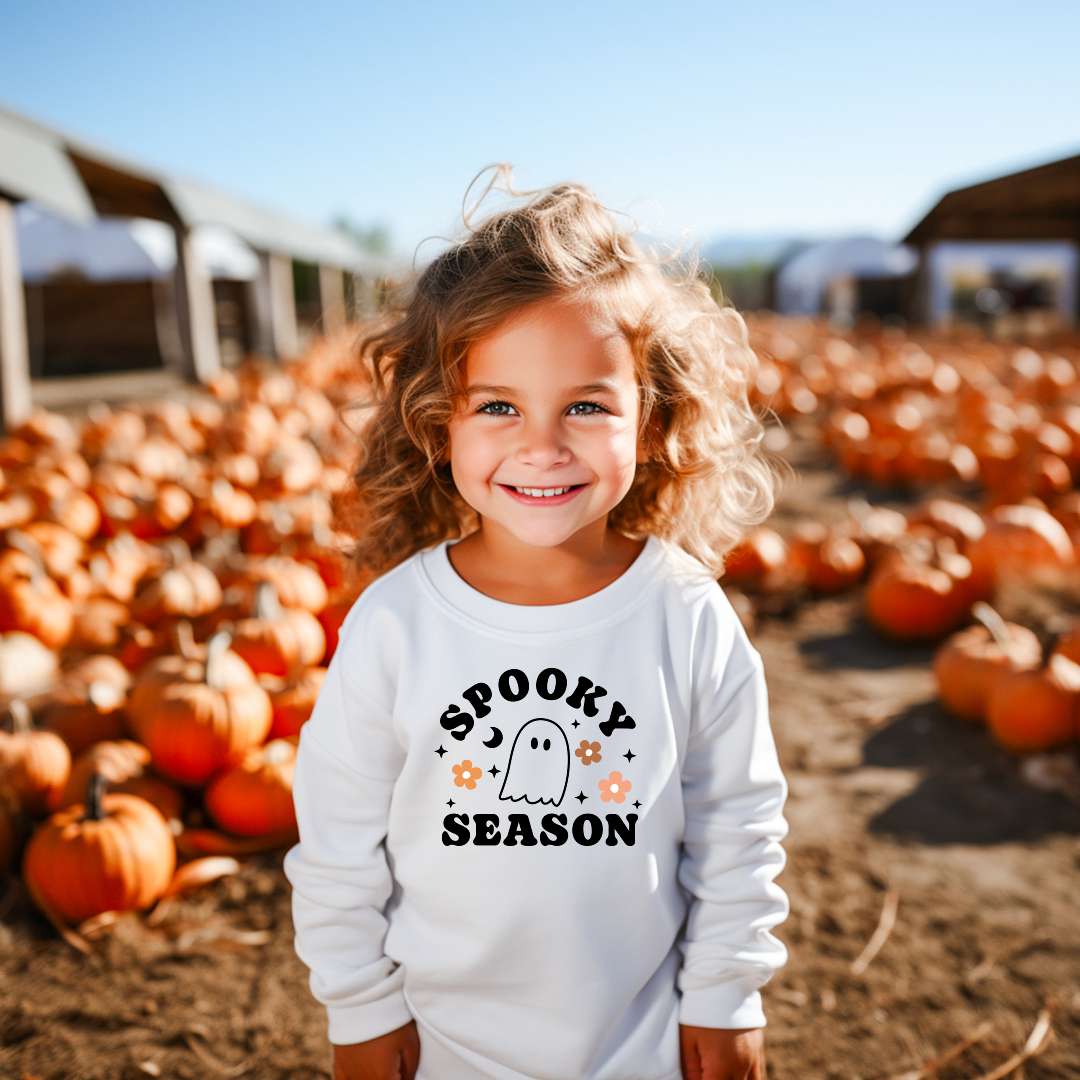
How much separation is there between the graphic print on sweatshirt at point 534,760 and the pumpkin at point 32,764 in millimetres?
1628

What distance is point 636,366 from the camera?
1331 mm

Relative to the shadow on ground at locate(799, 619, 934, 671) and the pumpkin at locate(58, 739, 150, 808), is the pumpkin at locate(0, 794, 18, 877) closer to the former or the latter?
the pumpkin at locate(58, 739, 150, 808)

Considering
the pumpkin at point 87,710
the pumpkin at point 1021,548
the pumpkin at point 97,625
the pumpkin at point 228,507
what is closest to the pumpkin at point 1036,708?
the pumpkin at point 1021,548

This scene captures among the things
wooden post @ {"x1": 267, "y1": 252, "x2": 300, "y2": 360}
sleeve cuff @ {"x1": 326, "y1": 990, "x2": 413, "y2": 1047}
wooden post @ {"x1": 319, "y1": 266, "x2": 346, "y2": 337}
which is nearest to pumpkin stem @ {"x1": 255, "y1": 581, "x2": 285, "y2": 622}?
sleeve cuff @ {"x1": 326, "y1": 990, "x2": 413, "y2": 1047}

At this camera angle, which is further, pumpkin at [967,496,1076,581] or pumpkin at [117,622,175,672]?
pumpkin at [967,496,1076,581]

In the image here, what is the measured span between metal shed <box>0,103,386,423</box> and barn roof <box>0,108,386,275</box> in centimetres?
1

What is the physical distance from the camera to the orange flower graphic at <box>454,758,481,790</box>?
4.09ft

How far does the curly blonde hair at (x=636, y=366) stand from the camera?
1.25 meters

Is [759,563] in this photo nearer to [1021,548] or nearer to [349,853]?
[1021,548]

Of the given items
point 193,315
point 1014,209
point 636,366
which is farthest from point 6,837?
point 1014,209

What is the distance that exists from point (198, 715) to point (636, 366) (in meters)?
1.73

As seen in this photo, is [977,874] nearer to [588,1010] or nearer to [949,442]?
[588,1010]

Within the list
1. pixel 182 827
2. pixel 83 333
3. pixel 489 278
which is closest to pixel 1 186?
pixel 182 827

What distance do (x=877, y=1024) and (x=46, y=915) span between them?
6.09ft
